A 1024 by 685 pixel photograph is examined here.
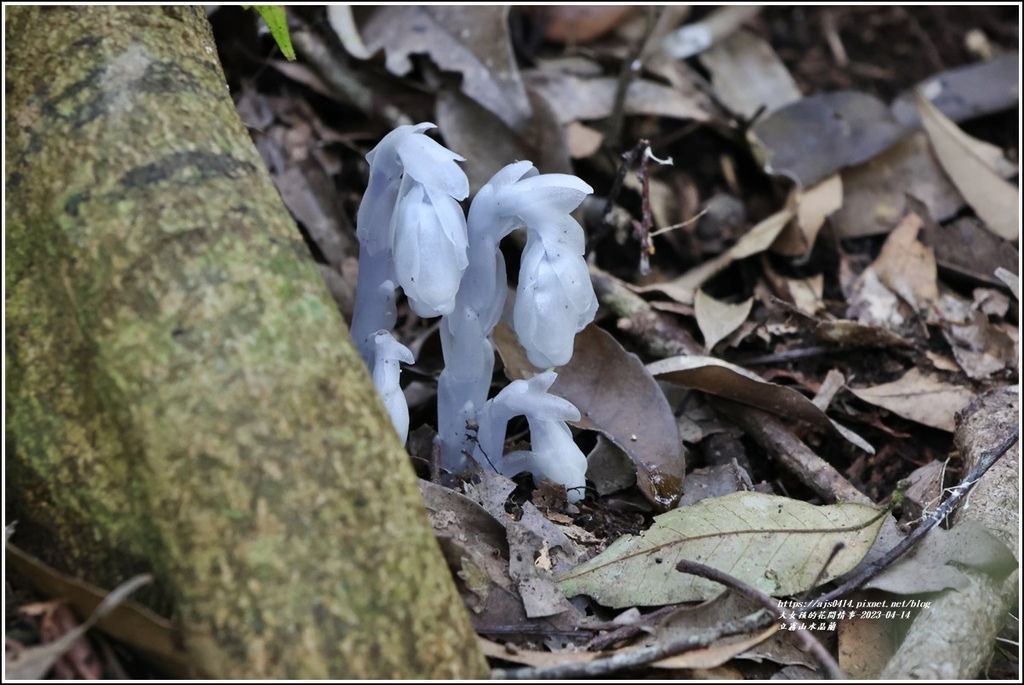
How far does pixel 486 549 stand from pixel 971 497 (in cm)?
106

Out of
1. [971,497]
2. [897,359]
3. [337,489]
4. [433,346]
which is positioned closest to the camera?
[337,489]

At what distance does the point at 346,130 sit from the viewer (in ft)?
11.2

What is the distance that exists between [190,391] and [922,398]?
6.75 ft

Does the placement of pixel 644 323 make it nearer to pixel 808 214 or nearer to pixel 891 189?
pixel 808 214

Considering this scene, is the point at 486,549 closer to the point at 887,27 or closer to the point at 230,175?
the point at 230,175

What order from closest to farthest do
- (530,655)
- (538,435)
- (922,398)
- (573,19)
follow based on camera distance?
(530,655) → (538,435) → (922,398) → (573,19)

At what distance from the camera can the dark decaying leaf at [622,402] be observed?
7.82 feet

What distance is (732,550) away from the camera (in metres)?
1.98

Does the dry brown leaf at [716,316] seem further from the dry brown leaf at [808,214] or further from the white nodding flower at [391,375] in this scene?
the white nodding flower at [391,375]

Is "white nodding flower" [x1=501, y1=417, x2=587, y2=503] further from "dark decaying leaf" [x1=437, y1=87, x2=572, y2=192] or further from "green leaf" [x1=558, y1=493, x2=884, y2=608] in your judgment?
"dark decaying leaf" [x1=437, y1=87, x2=572, y2=192]

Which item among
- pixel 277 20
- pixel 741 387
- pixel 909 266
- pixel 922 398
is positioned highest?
pixel 277 20

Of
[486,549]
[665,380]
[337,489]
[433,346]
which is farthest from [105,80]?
[665,380]

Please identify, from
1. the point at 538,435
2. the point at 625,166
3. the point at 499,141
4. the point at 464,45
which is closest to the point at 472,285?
the point at 538,435

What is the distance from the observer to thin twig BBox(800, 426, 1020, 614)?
1.90 m
